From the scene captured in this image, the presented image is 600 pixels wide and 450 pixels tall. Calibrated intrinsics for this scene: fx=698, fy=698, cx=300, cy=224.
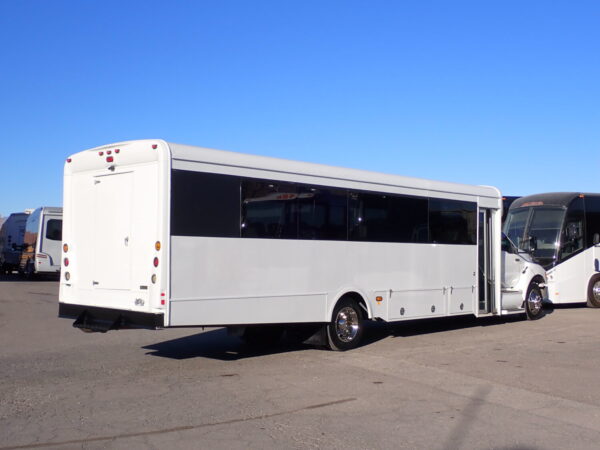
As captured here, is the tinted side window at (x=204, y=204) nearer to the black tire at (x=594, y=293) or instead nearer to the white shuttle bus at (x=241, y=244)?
the white shuttle bus at (x=241, y=244)

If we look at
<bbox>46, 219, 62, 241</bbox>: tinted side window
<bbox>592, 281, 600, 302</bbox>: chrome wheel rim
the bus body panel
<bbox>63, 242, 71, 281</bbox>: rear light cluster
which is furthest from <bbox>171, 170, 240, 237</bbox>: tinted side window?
<bbox>46, 219, 62, 241</bbox>: tinted side window

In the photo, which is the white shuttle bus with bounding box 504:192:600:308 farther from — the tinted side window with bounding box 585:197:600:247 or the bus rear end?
the bus rear end

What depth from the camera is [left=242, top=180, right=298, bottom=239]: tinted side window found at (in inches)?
382

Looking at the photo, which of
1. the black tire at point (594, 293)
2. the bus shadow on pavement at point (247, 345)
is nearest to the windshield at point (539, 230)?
the black tire at point (594, 293)

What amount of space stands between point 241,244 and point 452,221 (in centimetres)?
543

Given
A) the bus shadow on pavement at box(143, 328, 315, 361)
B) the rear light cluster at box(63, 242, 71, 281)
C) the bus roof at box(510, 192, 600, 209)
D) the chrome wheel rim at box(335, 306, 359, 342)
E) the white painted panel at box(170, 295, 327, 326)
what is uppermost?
the bus roof at box(510, 192, 600, 209)

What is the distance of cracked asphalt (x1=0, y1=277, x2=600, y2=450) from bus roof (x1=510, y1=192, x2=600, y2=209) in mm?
7353

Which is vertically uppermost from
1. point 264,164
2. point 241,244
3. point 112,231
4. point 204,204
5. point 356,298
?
point 264,164

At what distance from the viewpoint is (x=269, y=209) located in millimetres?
10016

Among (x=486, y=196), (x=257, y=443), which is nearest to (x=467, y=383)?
(x=257, y=443)

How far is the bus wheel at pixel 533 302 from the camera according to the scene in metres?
15.9

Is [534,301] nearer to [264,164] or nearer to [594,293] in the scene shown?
[594,293]

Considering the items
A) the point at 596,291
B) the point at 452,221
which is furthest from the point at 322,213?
the point at 596,291

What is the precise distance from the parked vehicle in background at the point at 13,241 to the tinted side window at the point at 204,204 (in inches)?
1210
